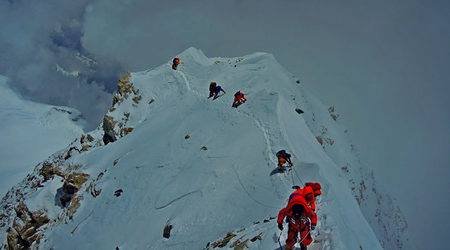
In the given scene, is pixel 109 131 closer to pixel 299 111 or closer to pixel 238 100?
pixel 238 100

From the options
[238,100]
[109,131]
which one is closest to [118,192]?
[238,100]

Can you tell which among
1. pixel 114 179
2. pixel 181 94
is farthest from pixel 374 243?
pixel 181 94

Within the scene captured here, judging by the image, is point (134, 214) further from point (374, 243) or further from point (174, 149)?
point (374, 243)

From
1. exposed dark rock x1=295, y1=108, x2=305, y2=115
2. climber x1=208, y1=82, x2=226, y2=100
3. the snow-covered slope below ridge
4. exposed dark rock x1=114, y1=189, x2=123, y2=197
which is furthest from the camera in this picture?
exposed dark rock x1=295, y1=108, x2=305, y2=115

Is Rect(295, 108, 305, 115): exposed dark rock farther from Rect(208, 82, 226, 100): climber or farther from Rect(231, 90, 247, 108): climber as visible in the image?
Rect(231, 90, 247, 108): climber

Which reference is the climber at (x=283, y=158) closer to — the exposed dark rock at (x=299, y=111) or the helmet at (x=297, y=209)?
the helmet at (x=297, y=209)

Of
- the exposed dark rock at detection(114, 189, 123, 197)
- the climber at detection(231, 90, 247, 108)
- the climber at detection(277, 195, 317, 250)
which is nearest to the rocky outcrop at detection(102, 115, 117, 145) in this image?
the exposed dark rock at detection(114, 189, 123, 197)
